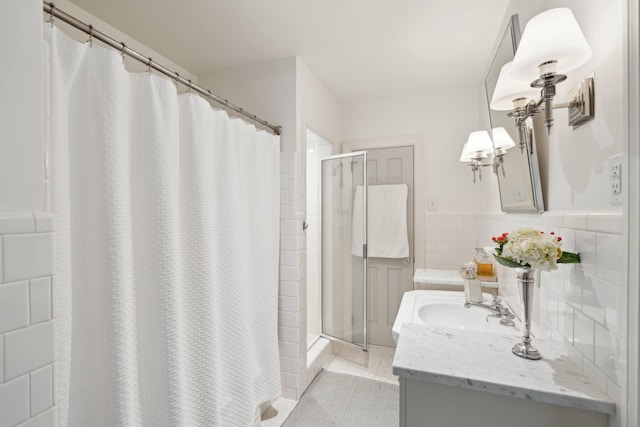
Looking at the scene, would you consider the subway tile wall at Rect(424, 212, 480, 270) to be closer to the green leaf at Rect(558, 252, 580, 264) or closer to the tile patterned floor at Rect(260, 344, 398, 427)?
the tile patterned floor at Rect(260, 344, 398, 427)

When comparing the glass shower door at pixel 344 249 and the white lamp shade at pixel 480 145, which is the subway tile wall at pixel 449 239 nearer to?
the glass shower door at pixel 344 249

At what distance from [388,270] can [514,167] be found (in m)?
1.70

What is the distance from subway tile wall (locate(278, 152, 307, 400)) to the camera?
83.4 inches

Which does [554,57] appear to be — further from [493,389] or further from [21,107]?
[21,107]

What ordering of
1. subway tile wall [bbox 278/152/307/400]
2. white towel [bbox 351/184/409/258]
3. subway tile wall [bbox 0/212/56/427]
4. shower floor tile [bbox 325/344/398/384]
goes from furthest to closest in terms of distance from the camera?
white towel [bbox 351/184/409/258]
shower floor tile [bbox 325/344/398/384]
subway tile wall [bbox 278/152/307/400]
subway tile wall [bbox 0/212/56/427]

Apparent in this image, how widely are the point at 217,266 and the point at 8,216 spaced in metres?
0.89

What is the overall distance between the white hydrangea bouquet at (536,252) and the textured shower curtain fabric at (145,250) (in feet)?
4.10

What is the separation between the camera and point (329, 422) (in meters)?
1.89

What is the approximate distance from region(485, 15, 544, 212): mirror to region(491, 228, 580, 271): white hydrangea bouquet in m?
0.36

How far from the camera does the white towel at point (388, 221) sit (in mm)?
2850

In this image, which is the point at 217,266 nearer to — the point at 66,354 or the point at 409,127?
the point at 66,354

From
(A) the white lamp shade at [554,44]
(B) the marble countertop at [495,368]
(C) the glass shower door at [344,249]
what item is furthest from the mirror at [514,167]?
(C) the glass shower door at [344,249]

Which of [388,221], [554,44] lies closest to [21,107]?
[554,44]

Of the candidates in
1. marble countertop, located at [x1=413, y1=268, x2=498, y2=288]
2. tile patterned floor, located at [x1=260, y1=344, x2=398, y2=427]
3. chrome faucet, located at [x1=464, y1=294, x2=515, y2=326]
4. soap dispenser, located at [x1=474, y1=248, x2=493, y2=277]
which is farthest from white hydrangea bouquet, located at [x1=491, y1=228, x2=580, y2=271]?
tile patterned floor, located at [x1=260, y1=344, x2=398, y2=427]
